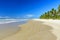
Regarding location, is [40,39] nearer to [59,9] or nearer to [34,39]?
[34,39]

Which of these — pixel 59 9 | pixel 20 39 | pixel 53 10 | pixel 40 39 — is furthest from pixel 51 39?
pixel 53 10

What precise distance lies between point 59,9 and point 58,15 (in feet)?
11.7

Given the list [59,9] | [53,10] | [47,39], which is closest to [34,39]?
[47,39]

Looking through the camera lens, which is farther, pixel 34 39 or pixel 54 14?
pixel 54 14

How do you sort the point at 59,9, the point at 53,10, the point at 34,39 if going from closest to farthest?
the point at 34,39 < the point at 59,9 < the point at 53,10

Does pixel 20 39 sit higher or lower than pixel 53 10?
lower

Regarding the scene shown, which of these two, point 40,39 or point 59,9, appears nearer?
point 40,39

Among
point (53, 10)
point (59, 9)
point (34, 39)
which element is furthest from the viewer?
point (53, 10)

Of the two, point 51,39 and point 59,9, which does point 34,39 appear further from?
point 59,9

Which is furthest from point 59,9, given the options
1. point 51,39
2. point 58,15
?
point 51,39

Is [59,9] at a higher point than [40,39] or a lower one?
higher

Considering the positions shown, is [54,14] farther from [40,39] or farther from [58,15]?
[40,39]

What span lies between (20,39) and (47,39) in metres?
1.53

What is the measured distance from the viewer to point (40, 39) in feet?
19.8
